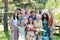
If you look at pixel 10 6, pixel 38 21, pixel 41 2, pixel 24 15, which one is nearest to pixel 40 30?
pixel 38 21

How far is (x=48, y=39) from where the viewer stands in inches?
320

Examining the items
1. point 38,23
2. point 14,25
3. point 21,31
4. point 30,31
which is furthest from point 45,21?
point 14,25

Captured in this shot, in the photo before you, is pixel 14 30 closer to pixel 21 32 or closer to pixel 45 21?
pixel 21 32

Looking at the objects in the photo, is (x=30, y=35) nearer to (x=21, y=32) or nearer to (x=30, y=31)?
(x=30, y=31)

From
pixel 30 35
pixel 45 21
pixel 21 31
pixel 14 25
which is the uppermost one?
pixel 45 21

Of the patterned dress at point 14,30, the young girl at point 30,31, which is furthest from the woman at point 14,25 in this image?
the young girl at point 30,31

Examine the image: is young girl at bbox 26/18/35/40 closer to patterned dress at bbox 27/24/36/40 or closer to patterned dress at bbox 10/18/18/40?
patterned dress at bbox 27/24/36/40

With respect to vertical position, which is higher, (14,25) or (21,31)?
(14,25)

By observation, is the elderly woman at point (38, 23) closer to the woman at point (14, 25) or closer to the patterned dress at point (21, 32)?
the patterned dress at point (21, 32)

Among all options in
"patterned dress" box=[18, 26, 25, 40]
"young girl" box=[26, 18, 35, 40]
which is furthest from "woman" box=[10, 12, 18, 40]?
"young girl" box=[26, 18, 35, 40]

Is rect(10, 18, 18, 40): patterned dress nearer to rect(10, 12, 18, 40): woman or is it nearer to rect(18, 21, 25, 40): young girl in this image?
rect(10, 12, 18, 40): woman

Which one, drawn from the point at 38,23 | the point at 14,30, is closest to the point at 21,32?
the point at 14,30

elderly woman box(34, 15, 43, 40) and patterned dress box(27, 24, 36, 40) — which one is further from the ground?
elderly woman box(34, 15, 43, 40)

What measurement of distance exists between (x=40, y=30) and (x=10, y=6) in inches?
656
